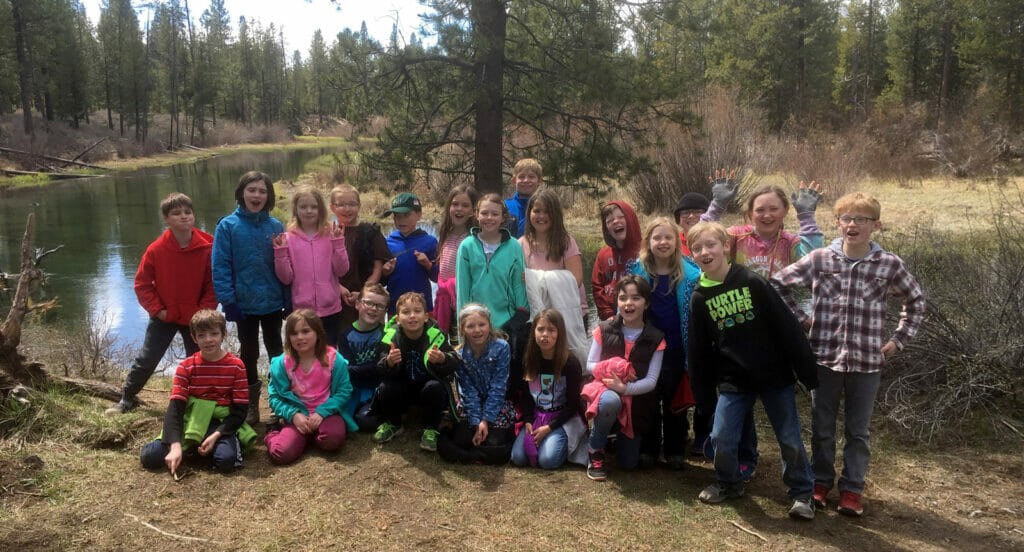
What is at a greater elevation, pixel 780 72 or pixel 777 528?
pixel 780 72

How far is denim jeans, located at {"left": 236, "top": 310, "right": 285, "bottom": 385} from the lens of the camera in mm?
4477

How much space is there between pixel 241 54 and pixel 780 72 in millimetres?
54045

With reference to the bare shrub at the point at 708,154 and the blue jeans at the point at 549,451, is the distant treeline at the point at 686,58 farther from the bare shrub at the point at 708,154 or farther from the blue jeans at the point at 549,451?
the blue jeans at the point at 549,451

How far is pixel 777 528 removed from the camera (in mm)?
3205

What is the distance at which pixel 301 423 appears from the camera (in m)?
3.96

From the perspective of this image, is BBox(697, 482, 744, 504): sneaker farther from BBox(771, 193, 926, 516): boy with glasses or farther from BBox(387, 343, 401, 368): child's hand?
BBox(387, 343, 401, 368): child's hand

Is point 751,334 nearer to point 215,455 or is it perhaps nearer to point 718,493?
point 718,493

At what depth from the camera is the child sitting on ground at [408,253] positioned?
487 cm

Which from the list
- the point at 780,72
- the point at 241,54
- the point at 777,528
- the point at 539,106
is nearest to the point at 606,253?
the point at 777,528

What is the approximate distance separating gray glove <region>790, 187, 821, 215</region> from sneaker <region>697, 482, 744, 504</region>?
1663 millimetres

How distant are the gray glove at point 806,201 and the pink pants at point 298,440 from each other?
9.87ft

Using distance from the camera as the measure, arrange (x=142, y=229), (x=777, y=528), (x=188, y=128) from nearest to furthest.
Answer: (x=777, y=528) → (x=142, y=229) → (x=188, y=128)

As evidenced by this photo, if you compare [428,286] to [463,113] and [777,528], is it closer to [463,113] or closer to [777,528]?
[777,528]

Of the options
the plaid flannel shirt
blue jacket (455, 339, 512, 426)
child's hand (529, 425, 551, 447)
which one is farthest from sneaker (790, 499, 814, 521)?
blue jacket (455, 339, 512, 426)
